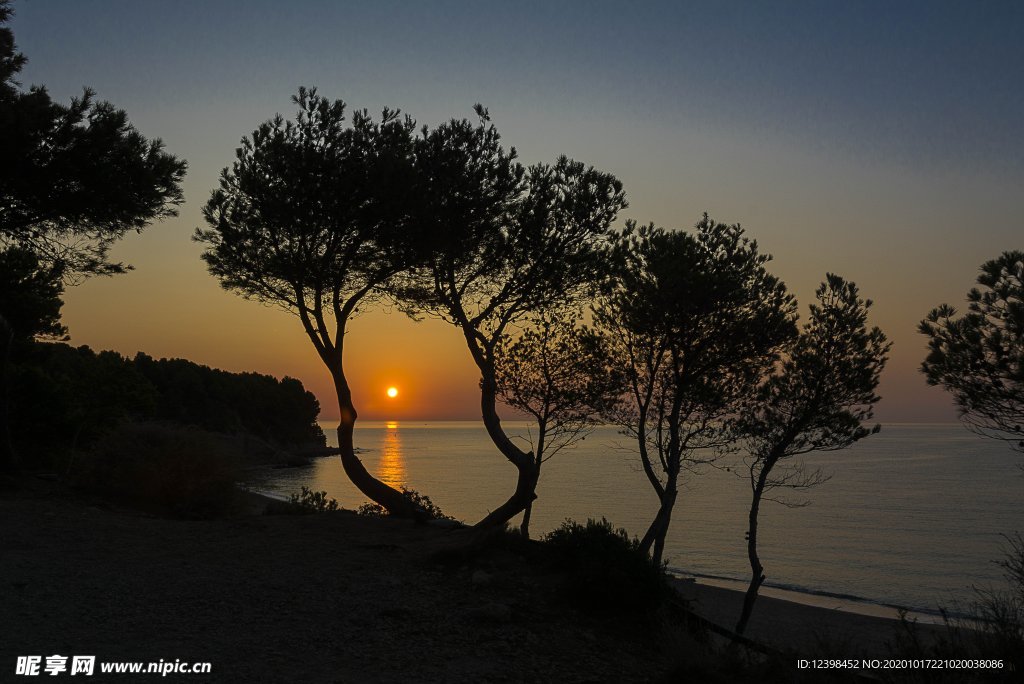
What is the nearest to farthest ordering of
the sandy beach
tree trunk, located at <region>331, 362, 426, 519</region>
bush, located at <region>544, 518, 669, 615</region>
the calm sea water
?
the sandy beach < bush, located at <region>544, 518, 669, 615</region> < tree trunk, located at <region>331, 362, 426, 519</region> < the calm sea water

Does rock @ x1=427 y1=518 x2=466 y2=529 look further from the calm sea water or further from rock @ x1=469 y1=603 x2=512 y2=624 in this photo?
the calm sea water

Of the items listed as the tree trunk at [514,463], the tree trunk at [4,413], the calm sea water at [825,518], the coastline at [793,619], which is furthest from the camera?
the calm sea water at [825,518]

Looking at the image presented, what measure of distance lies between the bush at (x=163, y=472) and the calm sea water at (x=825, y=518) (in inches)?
619

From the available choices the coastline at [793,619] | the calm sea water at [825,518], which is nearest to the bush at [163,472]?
the coastline at [793,619]

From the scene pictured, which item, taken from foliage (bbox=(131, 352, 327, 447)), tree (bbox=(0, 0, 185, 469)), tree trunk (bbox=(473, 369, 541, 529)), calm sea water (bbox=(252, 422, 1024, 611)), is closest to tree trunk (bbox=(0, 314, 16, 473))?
tree (bbox=(0, 0, 185, 469))

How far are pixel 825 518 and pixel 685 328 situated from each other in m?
50.4

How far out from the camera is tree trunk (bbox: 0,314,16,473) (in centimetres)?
1919

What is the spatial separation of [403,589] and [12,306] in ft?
70.0

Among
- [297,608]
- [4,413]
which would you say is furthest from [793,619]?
[4,413]

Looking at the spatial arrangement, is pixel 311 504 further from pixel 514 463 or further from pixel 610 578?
pixel 610 578

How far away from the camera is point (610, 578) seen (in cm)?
1096

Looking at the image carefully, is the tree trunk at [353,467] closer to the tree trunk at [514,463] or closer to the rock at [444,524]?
the rock at [444,524]

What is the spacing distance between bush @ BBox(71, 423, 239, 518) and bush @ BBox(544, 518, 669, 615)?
10612 mm

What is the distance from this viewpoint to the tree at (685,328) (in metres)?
19.5
